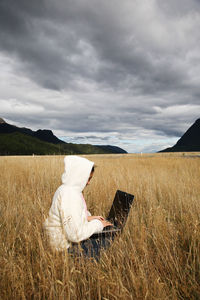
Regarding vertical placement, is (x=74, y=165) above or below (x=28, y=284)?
above

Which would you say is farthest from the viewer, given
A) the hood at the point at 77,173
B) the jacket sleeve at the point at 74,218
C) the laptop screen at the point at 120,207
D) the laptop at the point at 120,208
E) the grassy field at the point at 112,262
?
the laptop screen at the point at 120,207

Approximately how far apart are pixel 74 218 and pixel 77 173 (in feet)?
1.39

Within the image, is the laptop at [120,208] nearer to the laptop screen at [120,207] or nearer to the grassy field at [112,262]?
the laptop screen at [120,207]

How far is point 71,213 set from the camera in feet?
5.61

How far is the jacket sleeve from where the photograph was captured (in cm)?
170

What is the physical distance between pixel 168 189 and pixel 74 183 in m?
3.55

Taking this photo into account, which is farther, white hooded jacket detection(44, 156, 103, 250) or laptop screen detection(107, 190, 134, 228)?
laptop screen detection(107, 190, 134, 228)

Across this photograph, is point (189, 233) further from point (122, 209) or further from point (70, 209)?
point (70, 209)

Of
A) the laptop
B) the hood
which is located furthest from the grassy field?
the hood

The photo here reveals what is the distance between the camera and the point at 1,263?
1.72m

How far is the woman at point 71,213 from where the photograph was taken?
1707mm

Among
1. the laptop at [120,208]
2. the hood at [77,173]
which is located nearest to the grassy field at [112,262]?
the laptop at [120,208]

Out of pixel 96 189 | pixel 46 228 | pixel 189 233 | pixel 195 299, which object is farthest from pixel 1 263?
pixel 96 189

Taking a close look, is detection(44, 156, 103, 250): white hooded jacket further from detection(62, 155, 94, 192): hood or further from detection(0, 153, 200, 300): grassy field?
detection(0, 153, 200, 300): grassy field
